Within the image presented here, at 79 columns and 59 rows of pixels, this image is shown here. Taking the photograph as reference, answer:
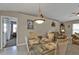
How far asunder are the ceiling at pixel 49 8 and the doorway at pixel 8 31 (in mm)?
173

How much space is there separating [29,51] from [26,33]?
29 cm

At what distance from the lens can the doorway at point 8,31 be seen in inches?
79.7

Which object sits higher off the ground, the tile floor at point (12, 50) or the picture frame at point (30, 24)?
the picture frame at point (30, 24)

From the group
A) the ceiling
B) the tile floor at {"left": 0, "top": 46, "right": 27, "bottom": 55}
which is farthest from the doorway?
the ceiling

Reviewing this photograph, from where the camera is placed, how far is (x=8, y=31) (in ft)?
6.68

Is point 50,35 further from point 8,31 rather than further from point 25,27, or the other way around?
point 8,31

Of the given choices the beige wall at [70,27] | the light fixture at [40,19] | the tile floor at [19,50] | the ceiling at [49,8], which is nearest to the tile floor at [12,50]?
the tile floor at [19,50]

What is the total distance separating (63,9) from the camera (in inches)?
80.4

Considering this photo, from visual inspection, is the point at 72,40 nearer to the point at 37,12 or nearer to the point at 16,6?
the point at 37,12

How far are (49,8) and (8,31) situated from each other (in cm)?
74

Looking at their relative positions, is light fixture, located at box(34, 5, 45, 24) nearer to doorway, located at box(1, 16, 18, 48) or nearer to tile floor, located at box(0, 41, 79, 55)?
doorway, located at box(1, 16, 18, 48)

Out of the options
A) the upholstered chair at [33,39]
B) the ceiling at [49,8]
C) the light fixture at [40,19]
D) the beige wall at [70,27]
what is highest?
the ceiling at [49,8]

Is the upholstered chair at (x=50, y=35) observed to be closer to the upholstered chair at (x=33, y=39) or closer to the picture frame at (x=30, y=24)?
the upholstered chair at (x=33, y=39)

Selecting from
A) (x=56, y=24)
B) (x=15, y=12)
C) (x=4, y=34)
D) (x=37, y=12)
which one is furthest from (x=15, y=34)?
(x=56, y=24)
